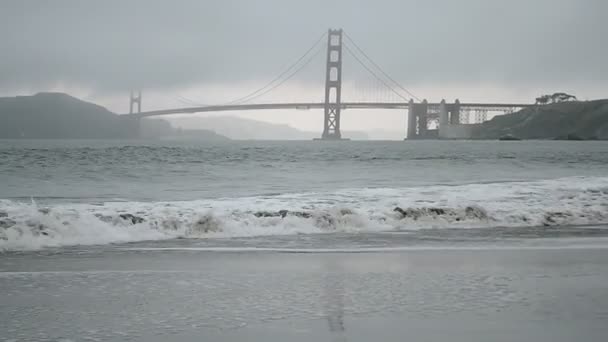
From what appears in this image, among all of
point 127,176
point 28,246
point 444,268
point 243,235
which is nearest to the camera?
point 444,268

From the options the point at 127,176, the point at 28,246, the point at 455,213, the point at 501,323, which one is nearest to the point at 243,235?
the point at 28,246

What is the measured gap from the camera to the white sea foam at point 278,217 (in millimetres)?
5625

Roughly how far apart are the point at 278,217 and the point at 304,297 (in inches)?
145

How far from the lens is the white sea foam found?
18.5 ft

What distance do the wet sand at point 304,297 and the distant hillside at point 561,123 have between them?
374 ft

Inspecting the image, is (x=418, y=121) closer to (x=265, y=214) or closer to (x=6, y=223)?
(x=265, y=214)

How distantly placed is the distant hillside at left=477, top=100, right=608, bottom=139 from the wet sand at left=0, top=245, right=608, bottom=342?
374 feet

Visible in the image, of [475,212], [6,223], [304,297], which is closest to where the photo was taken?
[304,297]

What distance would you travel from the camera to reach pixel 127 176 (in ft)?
63.2

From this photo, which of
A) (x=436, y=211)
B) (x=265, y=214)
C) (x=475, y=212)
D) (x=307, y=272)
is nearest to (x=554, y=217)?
(x=475, y=212)

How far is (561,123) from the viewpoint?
11212 cm

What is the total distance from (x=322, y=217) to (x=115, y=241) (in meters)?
2.13

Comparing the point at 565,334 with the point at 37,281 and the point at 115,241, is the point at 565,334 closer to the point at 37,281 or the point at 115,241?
the point at 37,281

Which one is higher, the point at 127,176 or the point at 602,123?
the point at 602,123
